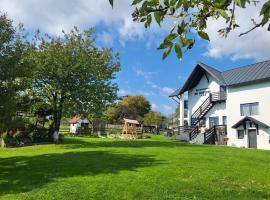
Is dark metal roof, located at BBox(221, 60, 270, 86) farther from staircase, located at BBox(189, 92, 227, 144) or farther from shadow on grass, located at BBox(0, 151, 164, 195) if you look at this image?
shadow on grass, located at BBox(0, 151, 164, 195)

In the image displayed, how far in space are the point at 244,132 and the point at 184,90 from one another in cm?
1386

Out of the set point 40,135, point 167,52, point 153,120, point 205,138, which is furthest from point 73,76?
point 153,120

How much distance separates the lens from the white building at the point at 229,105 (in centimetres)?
3856

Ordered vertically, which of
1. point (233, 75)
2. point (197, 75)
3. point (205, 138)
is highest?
point (197, 75)

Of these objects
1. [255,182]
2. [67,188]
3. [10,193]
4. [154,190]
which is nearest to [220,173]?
[255,182]

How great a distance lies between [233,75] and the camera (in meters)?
44.2

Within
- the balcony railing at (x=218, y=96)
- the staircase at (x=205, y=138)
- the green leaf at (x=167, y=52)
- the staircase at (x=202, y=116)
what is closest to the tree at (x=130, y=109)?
the staircase at (x=202, y=116)

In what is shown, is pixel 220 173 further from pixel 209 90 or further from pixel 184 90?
pixel 184 90

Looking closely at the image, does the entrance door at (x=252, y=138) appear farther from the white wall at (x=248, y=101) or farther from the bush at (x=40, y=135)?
the bush at (x=40, y=135)

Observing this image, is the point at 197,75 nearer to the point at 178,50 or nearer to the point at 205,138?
the point at 205,138

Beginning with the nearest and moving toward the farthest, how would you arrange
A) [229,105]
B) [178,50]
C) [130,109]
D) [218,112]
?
[178,50], [229,105], [218,112], [130,109]

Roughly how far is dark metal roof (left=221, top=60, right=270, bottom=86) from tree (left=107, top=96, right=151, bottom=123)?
48.4 metres

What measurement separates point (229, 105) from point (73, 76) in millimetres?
19058

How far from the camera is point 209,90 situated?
48.1 meters
